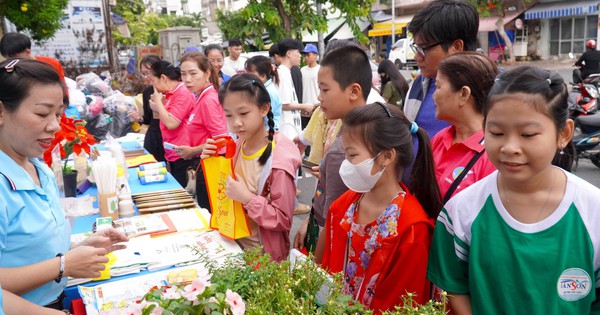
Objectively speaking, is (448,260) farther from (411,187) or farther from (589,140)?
(589,140)

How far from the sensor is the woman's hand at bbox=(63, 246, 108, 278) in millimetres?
1606

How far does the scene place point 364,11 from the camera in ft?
22.9

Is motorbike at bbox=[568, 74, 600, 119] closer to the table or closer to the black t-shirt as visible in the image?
the black t-shirt

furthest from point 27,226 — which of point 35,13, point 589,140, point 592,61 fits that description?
point 592,61

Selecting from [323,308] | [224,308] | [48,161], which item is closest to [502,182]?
[323,308]

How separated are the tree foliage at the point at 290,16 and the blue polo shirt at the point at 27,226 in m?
5.25

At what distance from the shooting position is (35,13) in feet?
18.1

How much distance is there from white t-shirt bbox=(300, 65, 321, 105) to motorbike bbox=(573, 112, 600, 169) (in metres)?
3.24

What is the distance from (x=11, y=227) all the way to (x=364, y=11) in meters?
6.22

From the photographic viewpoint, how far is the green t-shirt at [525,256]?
1271 millimetres

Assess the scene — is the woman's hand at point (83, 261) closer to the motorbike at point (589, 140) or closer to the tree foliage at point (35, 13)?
the tree foliage at point (35, 13)

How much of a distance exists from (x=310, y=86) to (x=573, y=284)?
5.69m

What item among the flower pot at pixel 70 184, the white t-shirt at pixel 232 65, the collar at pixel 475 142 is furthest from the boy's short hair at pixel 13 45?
the white t-shirt at pixel 232 65

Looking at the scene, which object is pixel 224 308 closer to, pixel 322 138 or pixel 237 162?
pixel 237 162
